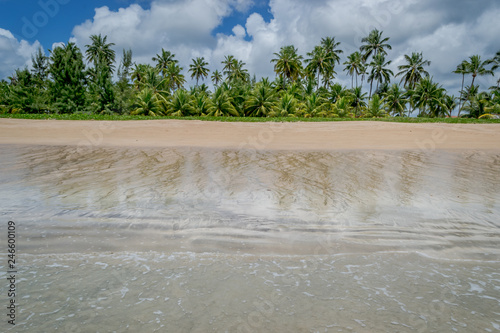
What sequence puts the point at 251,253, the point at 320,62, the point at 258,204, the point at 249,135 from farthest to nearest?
1. the point at 320,62
2. the point at 249,135
3. the point at 258,204
4. the point at 251,253

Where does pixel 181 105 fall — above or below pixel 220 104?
below

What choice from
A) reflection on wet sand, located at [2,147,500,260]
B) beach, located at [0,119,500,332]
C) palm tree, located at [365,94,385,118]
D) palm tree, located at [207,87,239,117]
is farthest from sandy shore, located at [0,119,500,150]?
palm tree, located at [365,94,385,118]

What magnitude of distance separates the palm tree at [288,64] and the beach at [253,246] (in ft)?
153

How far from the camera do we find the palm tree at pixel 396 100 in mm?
45906

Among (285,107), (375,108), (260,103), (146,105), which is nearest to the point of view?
(146,105)

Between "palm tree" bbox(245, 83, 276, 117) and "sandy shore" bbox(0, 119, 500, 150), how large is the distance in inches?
503

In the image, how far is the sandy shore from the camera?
41.1ft

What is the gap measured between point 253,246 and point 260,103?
29.1m

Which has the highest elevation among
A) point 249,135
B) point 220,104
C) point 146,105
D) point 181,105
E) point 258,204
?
point 220,104

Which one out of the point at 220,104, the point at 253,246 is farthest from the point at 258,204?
the point at 220,104

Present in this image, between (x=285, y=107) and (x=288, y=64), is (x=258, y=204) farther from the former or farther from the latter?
(x=288, y=64)

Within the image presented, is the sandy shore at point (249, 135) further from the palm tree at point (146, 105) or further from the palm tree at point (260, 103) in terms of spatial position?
the palm tree at point (260, 103)

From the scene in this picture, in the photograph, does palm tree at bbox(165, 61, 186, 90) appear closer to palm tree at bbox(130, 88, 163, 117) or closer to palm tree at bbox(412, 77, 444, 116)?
palm tree at bbox(130, 88, 163, 117)

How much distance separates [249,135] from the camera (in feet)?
50.3
